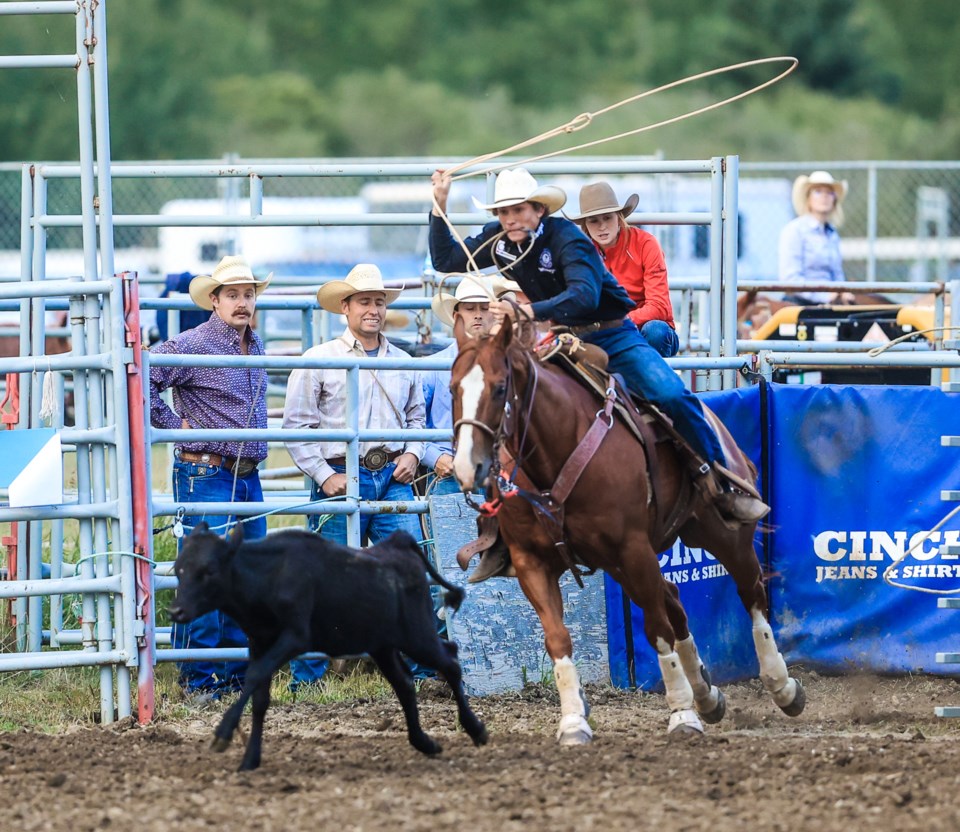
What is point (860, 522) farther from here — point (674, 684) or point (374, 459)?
point (374, 459)

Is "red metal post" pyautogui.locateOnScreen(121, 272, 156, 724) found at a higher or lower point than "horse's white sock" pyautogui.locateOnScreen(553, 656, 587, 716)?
higher

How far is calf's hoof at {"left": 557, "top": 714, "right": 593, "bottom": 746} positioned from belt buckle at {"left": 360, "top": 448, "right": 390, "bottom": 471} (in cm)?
209

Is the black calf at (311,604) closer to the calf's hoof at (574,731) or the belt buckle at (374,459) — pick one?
the calf's hoof at (574,731)

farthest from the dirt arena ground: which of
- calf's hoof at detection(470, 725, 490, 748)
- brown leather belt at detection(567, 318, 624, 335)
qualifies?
brown leather belt at detection(567, 318, 624, 335)

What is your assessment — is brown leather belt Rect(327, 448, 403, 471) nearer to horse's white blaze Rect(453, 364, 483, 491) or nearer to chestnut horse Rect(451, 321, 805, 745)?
chestnut horse Rect(451, 321, 805, 745)

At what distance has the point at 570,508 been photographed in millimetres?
6590

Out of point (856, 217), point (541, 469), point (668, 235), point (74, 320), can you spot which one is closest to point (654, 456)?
point (541, 469)

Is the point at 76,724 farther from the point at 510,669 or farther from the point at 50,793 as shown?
the point at 510,669

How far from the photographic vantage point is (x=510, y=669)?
7867mm

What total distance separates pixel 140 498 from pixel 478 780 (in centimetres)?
229

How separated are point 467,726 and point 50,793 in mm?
1674

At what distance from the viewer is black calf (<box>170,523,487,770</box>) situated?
5.69 m

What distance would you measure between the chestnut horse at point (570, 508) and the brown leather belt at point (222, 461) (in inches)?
67.3

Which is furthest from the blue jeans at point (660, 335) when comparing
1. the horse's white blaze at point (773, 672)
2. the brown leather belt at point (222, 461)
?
the brown leather belt at point (222, 461)
